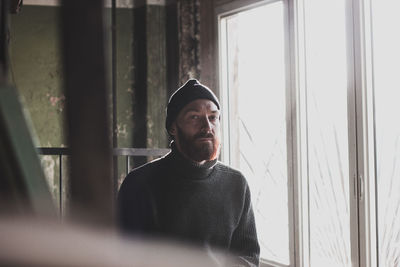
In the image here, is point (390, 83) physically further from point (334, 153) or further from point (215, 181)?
point (215, 181)

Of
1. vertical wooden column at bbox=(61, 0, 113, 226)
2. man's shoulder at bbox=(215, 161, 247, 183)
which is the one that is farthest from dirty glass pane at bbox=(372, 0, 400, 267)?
vertical wooden column at bbox=(61, 0, 113, 226)

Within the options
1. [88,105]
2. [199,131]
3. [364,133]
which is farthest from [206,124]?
[88,105]

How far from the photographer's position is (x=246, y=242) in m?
2.41

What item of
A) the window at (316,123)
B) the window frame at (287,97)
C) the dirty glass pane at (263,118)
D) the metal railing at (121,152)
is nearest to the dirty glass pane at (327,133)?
Answer: the window at (316,123)

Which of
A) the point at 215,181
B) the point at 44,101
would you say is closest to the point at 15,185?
the point at 215,181

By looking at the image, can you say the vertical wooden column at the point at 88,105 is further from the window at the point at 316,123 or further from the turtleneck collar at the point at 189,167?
the window at the point at 316,123

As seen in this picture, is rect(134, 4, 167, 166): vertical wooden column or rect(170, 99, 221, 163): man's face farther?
rect(134, 4, 167, 166): vertical wooden column

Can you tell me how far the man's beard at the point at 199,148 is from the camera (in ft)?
7.83

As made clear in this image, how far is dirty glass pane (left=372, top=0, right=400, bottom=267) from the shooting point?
10.0 feet

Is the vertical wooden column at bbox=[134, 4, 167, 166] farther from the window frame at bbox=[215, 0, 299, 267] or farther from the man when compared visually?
the man

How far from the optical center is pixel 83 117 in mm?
565

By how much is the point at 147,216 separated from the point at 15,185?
176 cm

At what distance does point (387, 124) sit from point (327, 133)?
0.46 meters

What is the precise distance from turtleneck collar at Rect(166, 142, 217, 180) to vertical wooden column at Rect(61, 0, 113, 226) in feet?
6.04
